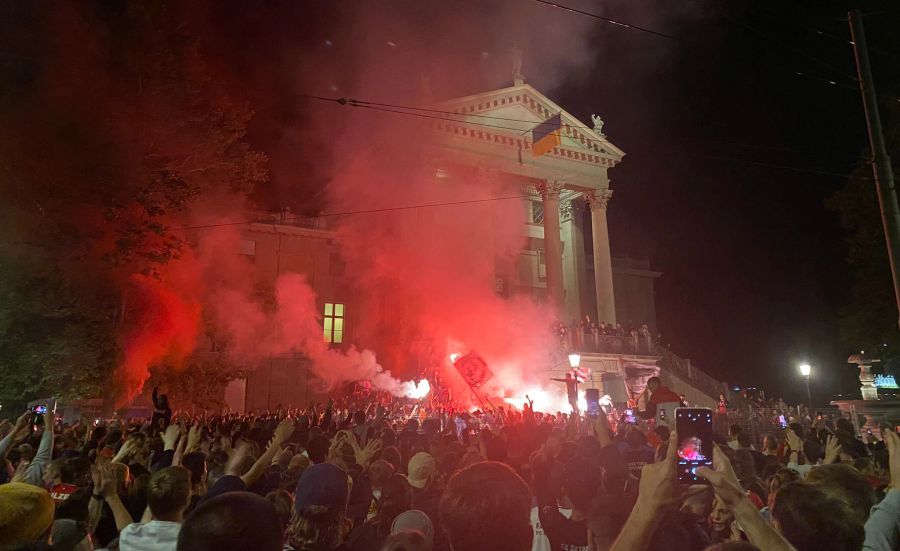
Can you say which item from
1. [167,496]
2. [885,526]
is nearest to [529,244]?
[885,526]

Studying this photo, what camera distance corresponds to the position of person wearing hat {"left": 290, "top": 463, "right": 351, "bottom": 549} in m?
2.61

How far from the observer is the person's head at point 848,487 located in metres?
2.82

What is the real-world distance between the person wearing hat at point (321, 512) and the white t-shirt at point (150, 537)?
652mm

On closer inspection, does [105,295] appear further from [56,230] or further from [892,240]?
[892,240]

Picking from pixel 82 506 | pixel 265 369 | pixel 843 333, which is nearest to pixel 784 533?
pixel 82 506

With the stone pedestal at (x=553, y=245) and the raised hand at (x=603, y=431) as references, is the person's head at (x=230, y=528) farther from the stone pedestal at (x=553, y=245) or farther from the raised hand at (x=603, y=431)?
the stone pedestal at (x=553, y=245)

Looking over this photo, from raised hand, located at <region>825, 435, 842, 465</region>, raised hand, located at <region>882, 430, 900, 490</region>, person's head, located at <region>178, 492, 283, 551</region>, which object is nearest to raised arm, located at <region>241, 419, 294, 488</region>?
person's head, located at <region>178, 492, 283, 551</region>

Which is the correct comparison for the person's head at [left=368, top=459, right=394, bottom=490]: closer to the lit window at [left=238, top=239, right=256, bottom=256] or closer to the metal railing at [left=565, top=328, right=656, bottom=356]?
the metal railing at [left=565, top=328, right=656, bottom=356]

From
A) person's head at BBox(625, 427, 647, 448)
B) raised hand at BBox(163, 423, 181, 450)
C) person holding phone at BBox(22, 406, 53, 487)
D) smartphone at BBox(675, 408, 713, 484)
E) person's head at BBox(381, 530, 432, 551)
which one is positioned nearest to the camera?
person's head at BBox(381, 530, 432, 551)

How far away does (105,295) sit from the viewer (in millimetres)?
18031

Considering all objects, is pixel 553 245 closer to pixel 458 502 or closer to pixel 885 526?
pixel 885 526

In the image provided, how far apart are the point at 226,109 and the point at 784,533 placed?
20.6m

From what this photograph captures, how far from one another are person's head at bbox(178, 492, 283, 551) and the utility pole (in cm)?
917

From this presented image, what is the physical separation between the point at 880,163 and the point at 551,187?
2345cm
